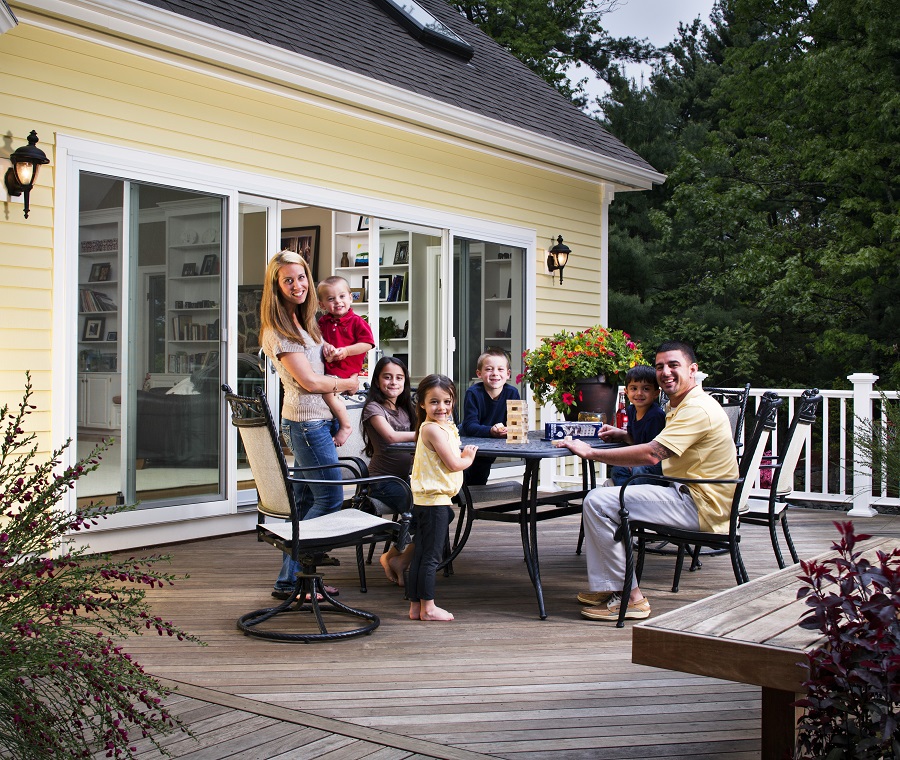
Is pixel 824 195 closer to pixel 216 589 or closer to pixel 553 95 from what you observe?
pixel 553 95

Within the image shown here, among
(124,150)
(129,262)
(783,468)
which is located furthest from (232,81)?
(783,468)

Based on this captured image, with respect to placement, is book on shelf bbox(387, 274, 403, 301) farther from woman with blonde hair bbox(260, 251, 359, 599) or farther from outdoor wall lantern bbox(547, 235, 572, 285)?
woman with blonde hair bbox(260, 251, 359, 599)

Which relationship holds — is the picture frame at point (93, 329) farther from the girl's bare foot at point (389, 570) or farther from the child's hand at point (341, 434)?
the girl's bare foot at point (389, 570)

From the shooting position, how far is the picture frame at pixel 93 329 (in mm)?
5684

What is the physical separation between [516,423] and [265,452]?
134cm

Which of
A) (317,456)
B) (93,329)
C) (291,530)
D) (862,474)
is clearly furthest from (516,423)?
(862,474)

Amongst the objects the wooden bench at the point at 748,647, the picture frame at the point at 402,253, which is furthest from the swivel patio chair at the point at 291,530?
the picture frame at the point at 402,253

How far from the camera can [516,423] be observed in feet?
15.6

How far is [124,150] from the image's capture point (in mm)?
5816

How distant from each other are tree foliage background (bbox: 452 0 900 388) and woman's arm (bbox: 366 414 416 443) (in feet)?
28.8

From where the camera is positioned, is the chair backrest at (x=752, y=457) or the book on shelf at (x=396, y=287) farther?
the book on shelf at (x=396, y=287)

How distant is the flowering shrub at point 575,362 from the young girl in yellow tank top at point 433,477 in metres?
0.92

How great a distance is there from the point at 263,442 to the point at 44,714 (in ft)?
6.60

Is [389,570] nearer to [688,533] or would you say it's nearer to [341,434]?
[341,434]
